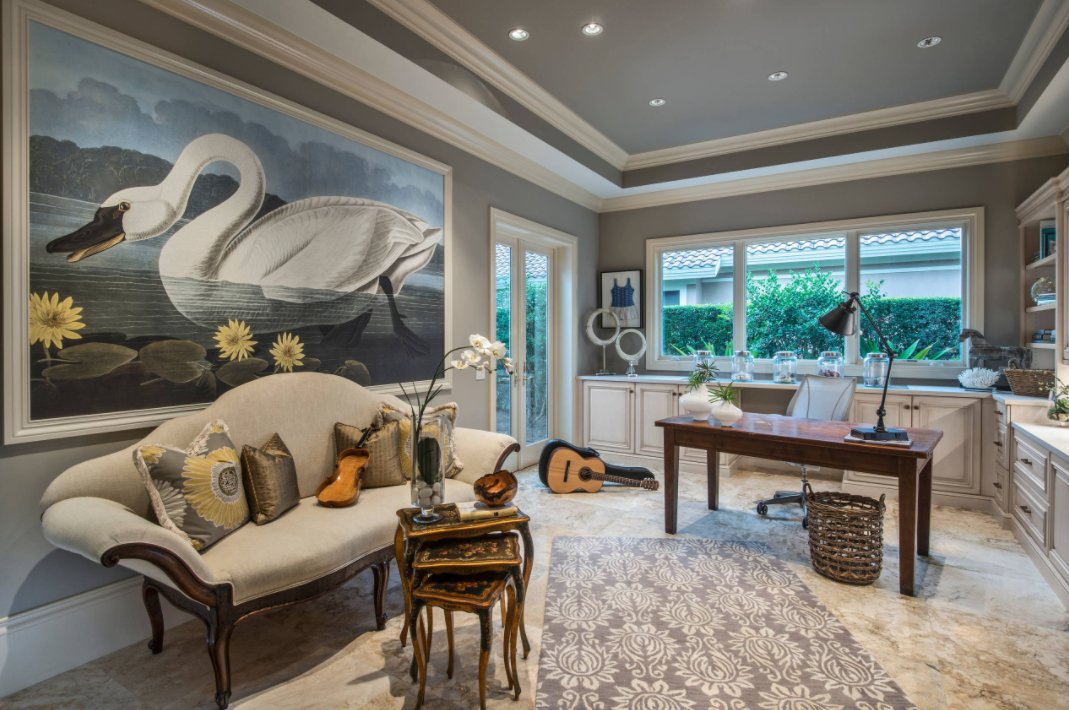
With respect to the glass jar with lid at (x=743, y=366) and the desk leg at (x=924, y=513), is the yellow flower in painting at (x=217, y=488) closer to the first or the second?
the desk leg at (x=924, y=513)

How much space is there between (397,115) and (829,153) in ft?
11.3

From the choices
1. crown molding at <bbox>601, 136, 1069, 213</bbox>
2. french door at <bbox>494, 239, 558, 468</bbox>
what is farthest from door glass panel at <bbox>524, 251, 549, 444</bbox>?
crown molding at <bbox>601, 136, 1069, 213</bbox>

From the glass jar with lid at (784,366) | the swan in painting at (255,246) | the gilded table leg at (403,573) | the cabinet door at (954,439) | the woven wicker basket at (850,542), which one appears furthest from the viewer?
the glass jar with lid at (784,366)

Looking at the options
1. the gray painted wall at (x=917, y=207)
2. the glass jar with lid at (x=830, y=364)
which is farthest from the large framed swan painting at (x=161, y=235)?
the glass jar with lid at (x=830, y=364)

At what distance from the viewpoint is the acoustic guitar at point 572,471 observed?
4305 mm

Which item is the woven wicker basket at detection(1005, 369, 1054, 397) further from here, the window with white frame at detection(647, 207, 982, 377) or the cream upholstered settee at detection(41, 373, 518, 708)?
the cream upholstered settee at detection(41, 373, 518, 708)

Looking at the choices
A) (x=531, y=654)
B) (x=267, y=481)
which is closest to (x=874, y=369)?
(x=531, y=654)

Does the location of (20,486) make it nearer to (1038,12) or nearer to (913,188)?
(1038,12)

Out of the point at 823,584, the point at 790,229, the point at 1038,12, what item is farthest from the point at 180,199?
the point at 790,229

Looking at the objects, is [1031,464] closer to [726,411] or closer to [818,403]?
[818,403]

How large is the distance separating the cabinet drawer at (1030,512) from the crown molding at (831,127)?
106 inches

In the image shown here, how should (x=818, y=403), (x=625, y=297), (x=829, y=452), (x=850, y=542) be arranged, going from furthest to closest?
(x=625, y=297) → (x=818, y=403) → (x=829, y=452) → (x=850, y=542)

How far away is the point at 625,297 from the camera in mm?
5824

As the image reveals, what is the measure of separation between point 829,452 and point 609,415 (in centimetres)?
263
